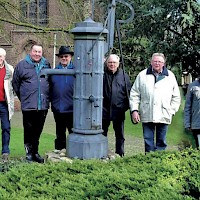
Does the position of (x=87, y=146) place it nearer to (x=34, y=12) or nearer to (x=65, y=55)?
(x=65, y=55)

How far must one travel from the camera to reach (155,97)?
6359mm

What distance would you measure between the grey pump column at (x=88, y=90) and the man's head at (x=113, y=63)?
1.62 metres

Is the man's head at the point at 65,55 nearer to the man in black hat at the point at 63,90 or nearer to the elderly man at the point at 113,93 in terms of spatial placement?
the man in black hat at the point at 63,90

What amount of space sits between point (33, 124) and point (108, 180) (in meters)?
3.63

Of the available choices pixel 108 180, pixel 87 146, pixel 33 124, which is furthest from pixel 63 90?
pixel 108 180

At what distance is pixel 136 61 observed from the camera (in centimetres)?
1686

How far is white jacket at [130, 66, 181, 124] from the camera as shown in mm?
6363

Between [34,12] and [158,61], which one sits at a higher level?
[34,12]

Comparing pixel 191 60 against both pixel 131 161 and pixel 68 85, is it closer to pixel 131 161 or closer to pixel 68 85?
pixel 68 85

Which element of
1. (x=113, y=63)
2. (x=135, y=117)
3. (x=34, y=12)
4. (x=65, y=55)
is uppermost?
(x=34, y=12)

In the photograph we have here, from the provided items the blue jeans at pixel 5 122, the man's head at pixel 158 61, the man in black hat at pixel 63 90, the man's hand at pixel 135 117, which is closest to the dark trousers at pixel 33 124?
the man in black hat at pixel 63 90

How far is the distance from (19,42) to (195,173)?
989 inches

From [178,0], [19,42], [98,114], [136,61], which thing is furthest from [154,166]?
[19,42]

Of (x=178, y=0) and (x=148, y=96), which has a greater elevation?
(x=178, y=0)
